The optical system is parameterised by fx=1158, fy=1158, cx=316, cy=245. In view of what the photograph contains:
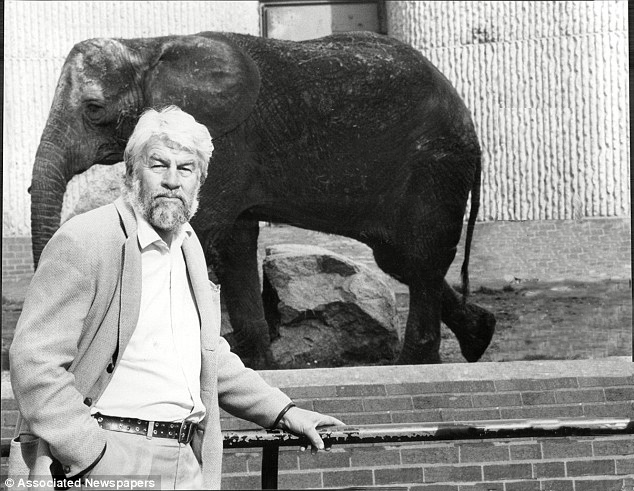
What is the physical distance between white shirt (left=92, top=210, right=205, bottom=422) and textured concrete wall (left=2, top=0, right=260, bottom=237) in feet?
14.0

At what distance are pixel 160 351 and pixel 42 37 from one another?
15.9 feet

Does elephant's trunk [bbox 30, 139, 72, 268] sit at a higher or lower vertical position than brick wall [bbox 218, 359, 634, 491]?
higher

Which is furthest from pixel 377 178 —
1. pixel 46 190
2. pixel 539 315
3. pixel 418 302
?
pixel 46 190

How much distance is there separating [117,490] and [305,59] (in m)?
4.84

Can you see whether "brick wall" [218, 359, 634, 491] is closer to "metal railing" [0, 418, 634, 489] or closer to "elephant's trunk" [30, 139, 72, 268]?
"elephant's trunk" [30, 139, 72, 268]

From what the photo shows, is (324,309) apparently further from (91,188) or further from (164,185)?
(164,185)

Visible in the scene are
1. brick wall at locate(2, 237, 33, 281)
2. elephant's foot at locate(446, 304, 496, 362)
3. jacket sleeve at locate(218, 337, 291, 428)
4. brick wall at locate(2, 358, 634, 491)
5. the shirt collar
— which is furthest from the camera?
elephant's foot at locate(446, 304, 496, 362)

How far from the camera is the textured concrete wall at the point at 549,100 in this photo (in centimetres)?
701

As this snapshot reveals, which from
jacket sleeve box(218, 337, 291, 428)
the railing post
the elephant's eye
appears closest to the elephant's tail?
the elephant's eye

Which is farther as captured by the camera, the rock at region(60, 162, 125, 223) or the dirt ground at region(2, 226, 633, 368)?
the dirt ground at region(2, 226, 633, 368)

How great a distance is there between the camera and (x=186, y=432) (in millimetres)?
2520

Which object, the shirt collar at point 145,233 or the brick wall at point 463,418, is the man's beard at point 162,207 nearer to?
the shirt collar at point 145,233

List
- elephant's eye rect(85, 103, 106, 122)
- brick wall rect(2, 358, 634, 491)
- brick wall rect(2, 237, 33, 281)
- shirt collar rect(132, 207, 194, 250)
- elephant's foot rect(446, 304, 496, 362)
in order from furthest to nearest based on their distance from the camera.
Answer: elephant's foot rect(446, 304, 496, 362) → brick wall rect(2, 237, 33, 281) → elephant's eye rect(85, 103, 106, 122) → brick wall rect(2, 358, 634, 491) → shirt collar rect(132, 207, 194, 250)

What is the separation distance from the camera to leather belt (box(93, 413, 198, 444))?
2.44m
